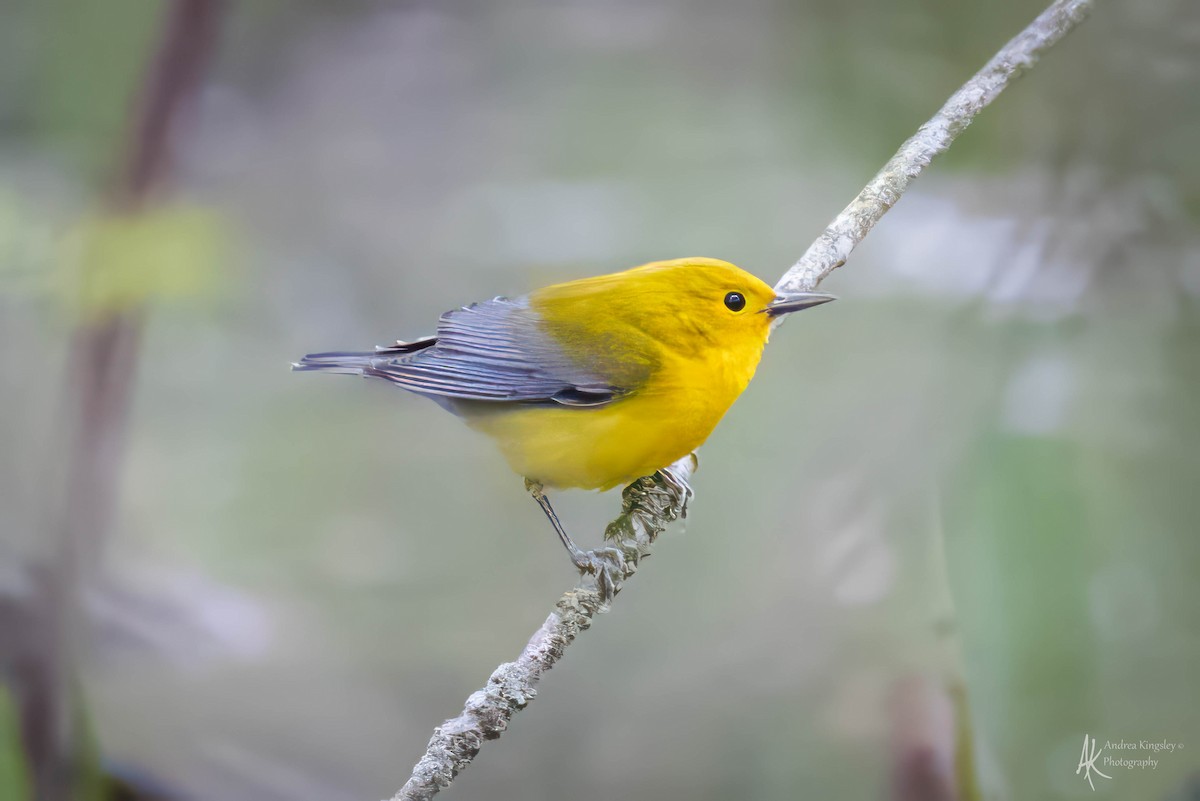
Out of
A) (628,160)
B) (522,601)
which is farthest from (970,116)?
(522,601)

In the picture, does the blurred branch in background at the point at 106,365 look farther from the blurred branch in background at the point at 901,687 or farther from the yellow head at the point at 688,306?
the yellow head at the point at 688,306

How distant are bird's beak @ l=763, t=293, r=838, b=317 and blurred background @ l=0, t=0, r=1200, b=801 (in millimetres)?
668

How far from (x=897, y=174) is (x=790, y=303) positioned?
1.01ft

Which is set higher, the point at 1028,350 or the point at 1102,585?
the point at 1028,350

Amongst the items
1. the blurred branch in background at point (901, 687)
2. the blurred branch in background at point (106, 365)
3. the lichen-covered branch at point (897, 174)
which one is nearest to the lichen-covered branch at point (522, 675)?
the blurred branch in background at point (901, 687)

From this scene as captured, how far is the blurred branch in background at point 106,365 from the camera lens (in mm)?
1777

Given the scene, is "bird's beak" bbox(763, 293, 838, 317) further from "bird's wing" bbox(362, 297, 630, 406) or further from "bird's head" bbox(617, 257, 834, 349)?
"bird's wing" bbox(362, 297, 630, 406)

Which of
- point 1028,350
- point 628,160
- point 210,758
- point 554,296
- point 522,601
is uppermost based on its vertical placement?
point 554,296

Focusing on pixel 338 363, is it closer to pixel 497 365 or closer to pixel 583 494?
pixel 497 365

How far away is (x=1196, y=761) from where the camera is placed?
1.37 m

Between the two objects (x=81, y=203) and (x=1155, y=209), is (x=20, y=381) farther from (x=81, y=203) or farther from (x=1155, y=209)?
(x=1155, y=209)

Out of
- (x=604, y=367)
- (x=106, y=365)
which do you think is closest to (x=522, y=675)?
(x=604, y=367)

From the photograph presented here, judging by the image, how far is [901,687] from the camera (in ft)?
5.07

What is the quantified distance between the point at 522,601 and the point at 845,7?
1.37 metres
